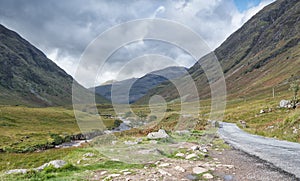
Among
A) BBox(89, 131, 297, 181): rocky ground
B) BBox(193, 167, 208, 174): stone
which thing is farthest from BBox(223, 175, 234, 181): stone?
BBox(193, 167, 208, 174): stone

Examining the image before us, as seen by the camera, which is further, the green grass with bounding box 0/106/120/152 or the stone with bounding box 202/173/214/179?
the green grass with bounding box 0/106/120/152

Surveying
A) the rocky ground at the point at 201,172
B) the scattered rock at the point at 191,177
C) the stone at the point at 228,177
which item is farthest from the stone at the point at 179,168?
the stone at the point at 228,177

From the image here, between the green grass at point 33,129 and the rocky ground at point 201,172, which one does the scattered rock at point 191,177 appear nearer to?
the rocky ground at point 201,172

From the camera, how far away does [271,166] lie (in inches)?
506

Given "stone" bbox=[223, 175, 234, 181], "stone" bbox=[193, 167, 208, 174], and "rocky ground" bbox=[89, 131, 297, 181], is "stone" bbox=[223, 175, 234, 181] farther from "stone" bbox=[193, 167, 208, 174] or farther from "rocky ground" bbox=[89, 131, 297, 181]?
"stone" bbox=[193, 167, 208, 174]

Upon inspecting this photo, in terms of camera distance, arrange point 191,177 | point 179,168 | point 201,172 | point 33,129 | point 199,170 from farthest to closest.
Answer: point 33,129, point 179,168, point 199,170, point 201,172, point 191,177

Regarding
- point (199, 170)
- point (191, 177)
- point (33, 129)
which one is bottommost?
point (33, 129)

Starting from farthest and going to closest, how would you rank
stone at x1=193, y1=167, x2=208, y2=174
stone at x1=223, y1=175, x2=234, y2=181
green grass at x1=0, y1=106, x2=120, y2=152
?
1. green grass at x1=0, y1=106, x2=120, y2=152
2. stone at x1=193, y1=167, x2=208, y2=174
3. stone at x1=223, y1=175, x2=234, y2=181

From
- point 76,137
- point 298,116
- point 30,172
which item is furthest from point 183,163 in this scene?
point 76,137

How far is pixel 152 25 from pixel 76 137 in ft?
194

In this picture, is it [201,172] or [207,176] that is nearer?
[207,176]

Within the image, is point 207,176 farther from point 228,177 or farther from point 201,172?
point 228,177

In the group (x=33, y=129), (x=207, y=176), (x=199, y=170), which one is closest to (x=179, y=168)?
(x=199, y=170)

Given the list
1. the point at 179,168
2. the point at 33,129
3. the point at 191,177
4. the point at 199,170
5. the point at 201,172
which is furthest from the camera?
the point at 33,129
